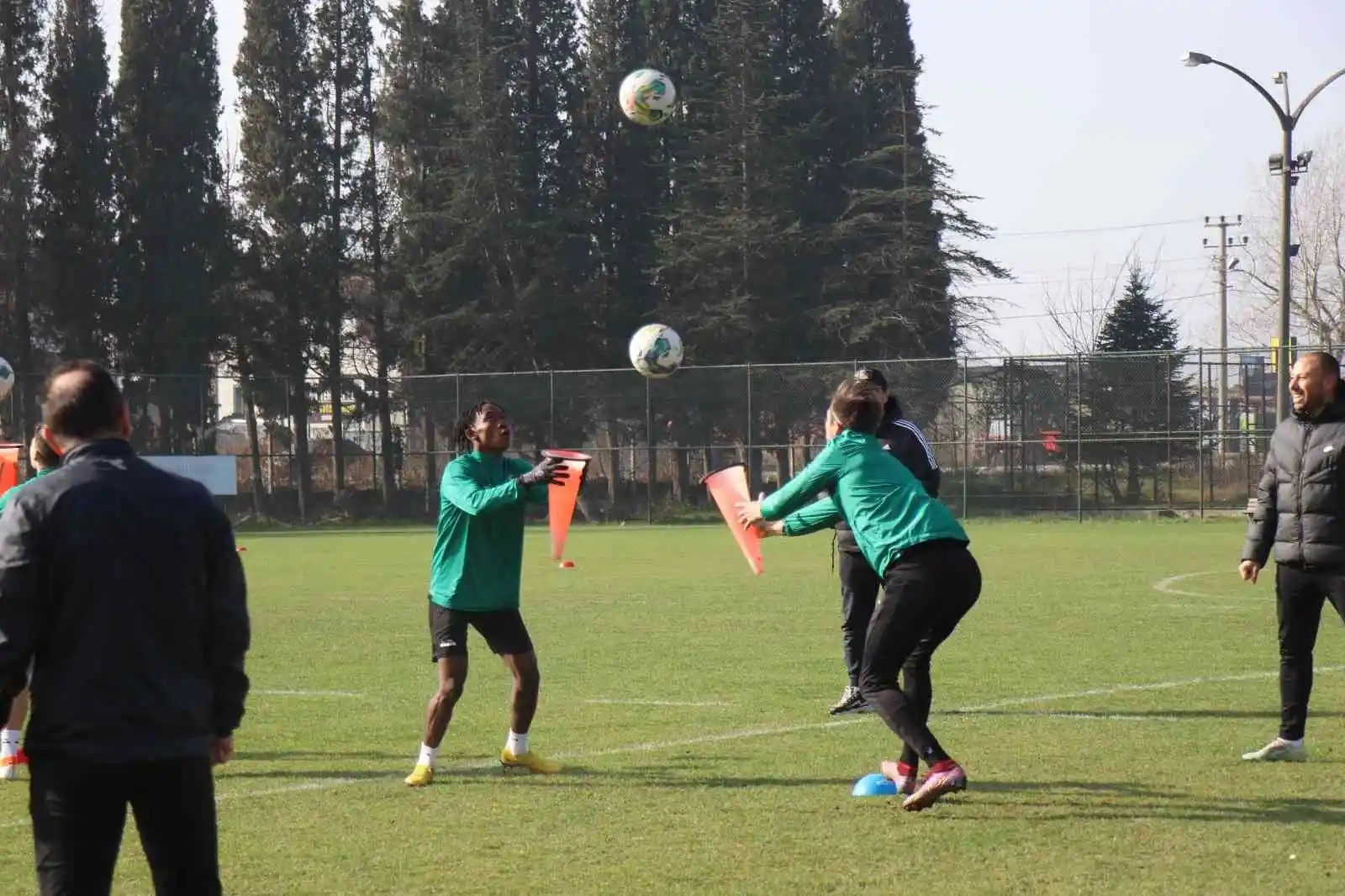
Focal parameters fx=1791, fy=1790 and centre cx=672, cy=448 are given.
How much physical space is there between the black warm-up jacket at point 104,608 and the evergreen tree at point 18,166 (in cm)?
4774

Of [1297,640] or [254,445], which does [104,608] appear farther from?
[254,445]

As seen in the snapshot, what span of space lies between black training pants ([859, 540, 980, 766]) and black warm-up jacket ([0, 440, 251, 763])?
11.9ft

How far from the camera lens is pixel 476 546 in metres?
8.53

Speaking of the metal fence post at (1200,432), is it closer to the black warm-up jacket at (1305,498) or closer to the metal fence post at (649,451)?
the metal fence post at (649,451)

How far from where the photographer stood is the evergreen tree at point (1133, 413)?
3791 cm

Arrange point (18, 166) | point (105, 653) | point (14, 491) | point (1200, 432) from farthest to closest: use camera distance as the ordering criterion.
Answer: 1. point (18, 166)
2. point (1200, 432)
3. point (14, 491)
4. point (105, 653)

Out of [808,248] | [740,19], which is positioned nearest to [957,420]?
[808,248]

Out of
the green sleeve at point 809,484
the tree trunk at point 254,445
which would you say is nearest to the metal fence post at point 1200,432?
the tree trunk at point 254,445

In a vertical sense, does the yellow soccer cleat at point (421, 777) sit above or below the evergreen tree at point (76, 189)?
below

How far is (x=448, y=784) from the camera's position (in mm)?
8406

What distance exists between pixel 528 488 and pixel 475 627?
0.86 m

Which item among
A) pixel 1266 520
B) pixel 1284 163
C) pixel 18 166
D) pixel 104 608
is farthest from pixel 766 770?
pixel 18 166

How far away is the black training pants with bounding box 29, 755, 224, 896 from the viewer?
4.16 meters

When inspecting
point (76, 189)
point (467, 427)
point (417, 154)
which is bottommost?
point (467, 427)
